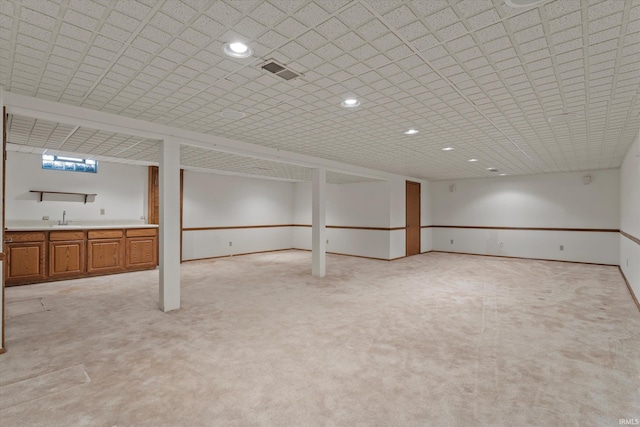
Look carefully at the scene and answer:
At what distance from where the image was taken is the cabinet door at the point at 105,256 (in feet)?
19.4

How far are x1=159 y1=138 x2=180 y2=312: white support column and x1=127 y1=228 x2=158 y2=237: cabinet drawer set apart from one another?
301 cm

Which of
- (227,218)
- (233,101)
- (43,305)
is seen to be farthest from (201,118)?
(227,218)

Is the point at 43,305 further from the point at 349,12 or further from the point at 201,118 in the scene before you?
the point at 349,12

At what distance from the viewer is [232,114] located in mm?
3453

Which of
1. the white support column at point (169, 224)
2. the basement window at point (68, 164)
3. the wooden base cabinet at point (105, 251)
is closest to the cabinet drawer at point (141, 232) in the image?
the wooden base cabinet at point (105, 251)

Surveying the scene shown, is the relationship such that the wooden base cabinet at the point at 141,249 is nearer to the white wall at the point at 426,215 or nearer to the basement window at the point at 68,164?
the basement window at the point at 68,164

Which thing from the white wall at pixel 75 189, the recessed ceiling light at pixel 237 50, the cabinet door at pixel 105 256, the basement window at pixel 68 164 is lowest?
the cabinet door at pixel 105 256

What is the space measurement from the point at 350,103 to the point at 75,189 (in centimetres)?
620

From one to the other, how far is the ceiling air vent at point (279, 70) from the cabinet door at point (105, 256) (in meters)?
5.49

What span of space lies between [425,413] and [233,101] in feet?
9.90

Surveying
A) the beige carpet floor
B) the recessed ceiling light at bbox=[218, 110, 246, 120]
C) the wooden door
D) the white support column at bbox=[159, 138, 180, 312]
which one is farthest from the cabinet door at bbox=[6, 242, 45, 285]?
the wooden door

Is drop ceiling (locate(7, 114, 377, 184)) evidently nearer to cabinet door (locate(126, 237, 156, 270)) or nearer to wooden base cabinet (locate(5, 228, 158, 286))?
wooden base cabinet (locate(5, 228, 158, 286))

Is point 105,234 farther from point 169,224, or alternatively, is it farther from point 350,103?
point 350,103

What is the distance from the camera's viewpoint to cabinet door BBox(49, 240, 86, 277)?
18.0ft
